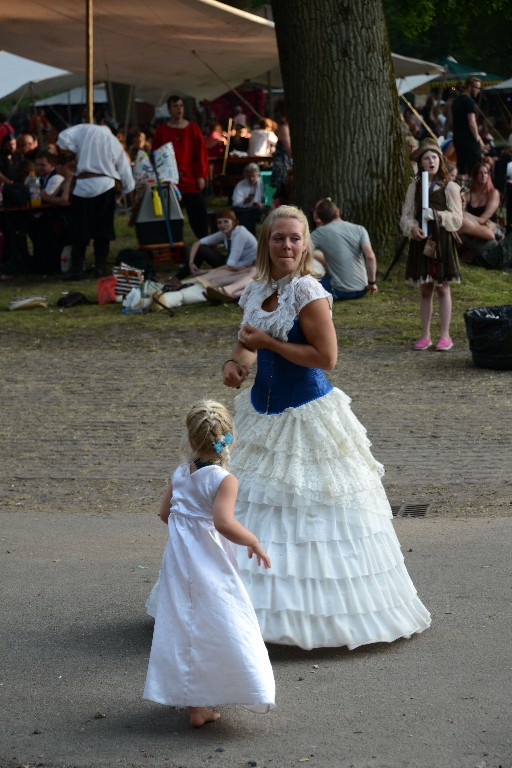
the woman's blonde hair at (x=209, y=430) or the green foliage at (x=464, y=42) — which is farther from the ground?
the green foliage at (x=464, y=42)

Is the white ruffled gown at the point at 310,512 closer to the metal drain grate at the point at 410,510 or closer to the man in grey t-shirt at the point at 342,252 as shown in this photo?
the metal drain grate at the point at 410,510

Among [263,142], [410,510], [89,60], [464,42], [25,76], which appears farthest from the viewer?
[464,42]

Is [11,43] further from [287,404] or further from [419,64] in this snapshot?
[287,404]

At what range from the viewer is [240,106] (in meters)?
33.3

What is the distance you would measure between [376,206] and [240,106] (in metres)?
19.4

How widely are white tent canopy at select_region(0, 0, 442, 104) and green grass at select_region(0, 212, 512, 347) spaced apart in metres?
4.85

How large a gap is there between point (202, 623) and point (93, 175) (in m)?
12.6

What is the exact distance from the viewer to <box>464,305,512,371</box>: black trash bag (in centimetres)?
1041

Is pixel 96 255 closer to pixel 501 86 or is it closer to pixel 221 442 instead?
pixel 221 442

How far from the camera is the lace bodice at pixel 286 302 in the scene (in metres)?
4.87

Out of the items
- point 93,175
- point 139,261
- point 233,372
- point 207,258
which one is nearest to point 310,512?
point 233,372

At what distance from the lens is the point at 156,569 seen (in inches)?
239

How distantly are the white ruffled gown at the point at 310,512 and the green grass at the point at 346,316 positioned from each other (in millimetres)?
7054

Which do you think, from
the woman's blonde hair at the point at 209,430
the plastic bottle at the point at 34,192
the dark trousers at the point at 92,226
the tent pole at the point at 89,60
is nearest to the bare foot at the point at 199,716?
the woman's blonde hair at the point at 209,430
